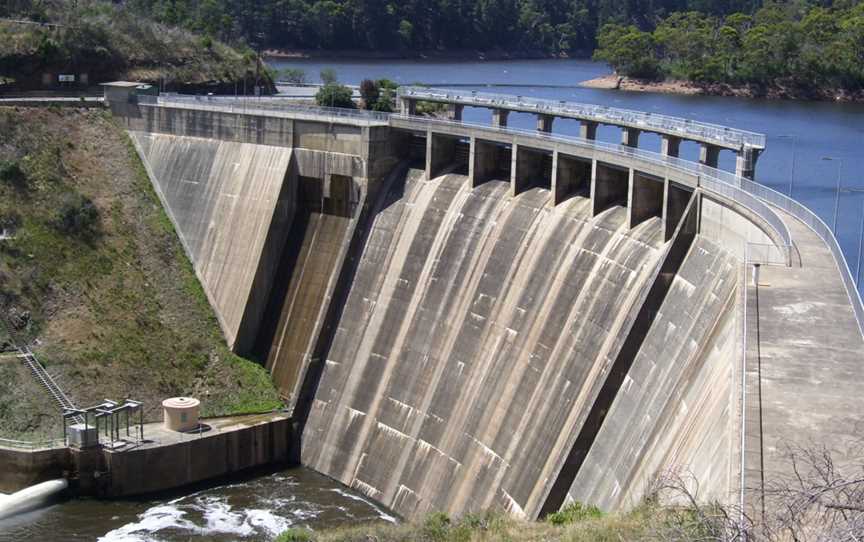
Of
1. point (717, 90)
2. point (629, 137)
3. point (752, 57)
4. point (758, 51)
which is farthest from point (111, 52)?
point (758, 51)

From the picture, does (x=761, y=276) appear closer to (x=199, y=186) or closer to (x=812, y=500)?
(x=812, y=500)

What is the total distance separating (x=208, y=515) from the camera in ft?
113

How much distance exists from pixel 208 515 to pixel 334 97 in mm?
29871

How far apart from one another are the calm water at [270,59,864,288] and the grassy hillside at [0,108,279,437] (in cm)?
2104

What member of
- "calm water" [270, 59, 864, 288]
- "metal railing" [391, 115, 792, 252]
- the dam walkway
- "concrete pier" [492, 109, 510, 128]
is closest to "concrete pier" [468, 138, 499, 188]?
"metal railing" [391, 115, 792, 252]

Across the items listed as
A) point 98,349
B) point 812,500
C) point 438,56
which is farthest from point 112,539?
point 438,56

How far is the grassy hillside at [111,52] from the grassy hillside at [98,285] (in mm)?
10872

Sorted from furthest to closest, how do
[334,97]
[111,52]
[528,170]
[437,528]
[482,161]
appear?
1. [111,52]
2. [334,97]
3. [482,161]
4. [528,170]
5. [437,528]

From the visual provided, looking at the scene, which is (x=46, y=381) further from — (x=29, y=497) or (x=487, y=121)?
(x=487, y=121)

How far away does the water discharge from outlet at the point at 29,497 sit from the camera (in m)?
33.5

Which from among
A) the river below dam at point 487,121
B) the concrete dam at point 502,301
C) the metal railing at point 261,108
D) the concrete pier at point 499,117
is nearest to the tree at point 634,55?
the river below dam at point 487,121

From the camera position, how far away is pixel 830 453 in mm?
15977

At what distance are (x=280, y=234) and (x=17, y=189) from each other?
35.8ft

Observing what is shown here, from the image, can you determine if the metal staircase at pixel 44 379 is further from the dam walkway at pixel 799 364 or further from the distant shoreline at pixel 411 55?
the distant shoreline at pixel 411 55
